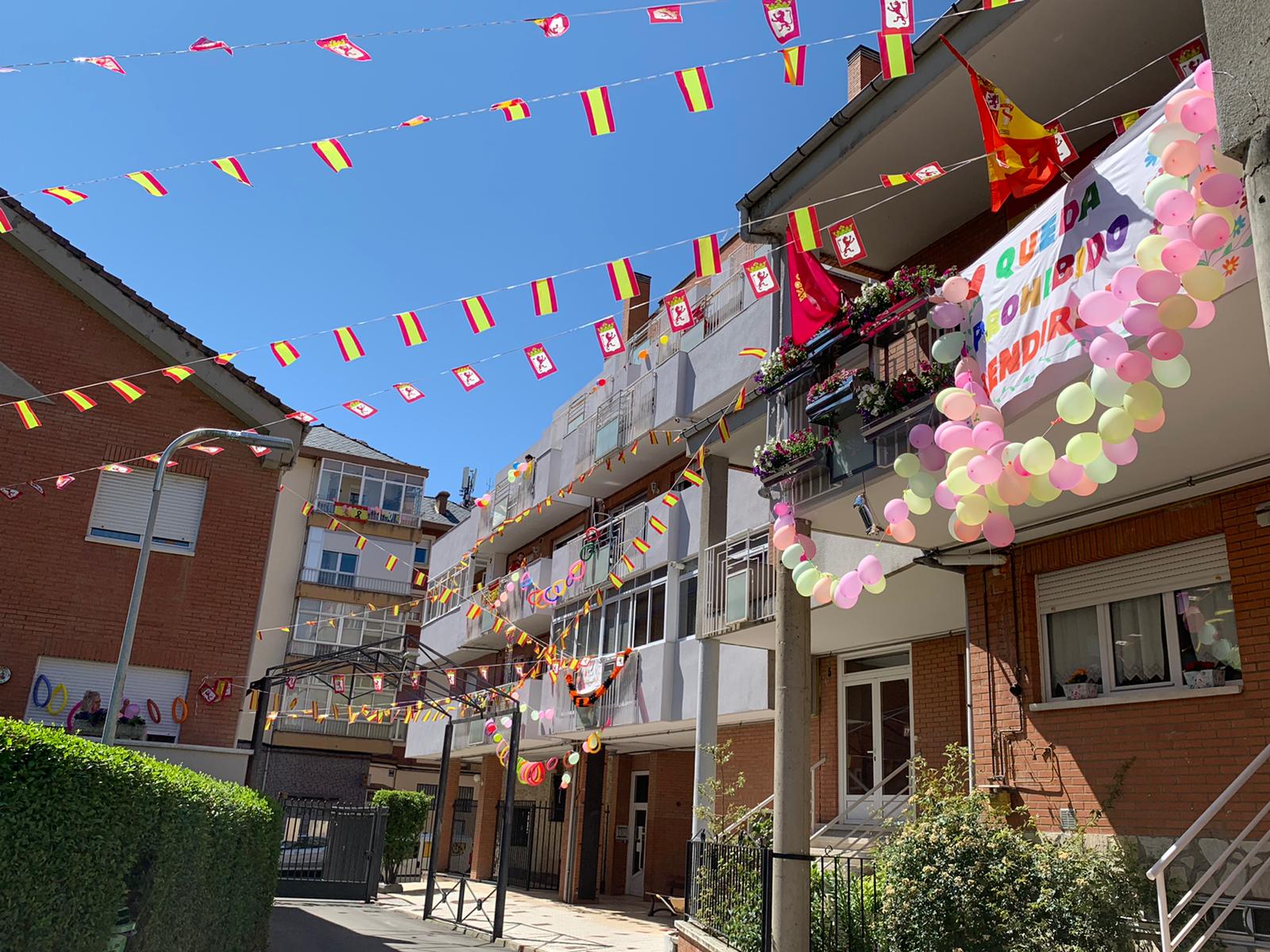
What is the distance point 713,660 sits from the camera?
579 inches

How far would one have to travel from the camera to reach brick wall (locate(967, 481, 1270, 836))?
8.16 m

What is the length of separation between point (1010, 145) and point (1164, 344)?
12.1ft

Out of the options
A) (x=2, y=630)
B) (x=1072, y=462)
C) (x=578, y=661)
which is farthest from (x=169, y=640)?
(x=1072, y=462)

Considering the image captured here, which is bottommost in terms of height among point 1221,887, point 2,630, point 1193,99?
point 1221,887

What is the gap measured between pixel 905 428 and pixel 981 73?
11.9ft

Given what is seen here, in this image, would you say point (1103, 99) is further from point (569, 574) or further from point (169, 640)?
point (569, 574)

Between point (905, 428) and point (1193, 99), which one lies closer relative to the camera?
point (1193, 99)

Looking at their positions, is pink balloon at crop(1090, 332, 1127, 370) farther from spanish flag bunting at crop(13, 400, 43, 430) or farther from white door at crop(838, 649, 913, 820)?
spanish flag bunting at crop(13, 400, 43, 430)

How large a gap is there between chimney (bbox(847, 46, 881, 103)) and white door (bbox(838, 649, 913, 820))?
9.28 metres

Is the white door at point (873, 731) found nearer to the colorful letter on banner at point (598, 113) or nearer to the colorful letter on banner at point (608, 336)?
the colorful letter on banner at point (608, 336)

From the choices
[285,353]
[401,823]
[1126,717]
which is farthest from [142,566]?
[401,823]

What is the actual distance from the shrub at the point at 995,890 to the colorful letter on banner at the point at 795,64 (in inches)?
244

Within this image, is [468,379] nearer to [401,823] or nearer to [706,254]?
[706,254]

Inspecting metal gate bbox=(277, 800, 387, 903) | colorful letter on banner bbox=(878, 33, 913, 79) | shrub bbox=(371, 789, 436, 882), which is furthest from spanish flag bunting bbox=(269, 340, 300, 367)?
shrub bbox=(371, 789, 436, 882)
